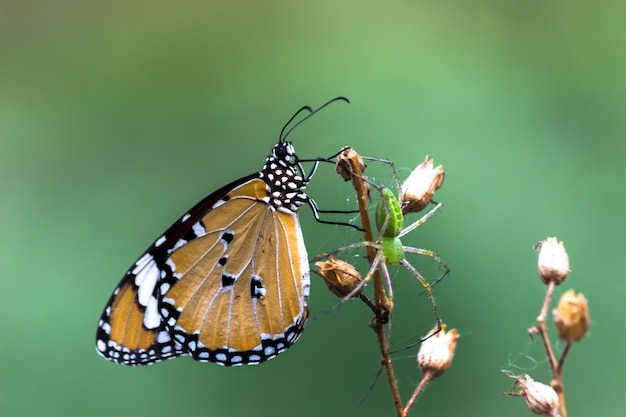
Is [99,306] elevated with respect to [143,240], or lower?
lower

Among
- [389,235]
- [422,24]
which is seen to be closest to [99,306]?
[389,235]

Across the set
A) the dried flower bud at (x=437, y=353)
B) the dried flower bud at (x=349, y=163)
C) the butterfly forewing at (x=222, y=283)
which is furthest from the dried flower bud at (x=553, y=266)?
the butterfly forewing at (x=222, y=283)

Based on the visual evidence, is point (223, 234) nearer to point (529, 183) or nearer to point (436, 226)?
point (436, 226)

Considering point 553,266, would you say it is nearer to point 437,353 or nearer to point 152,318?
point 437,353

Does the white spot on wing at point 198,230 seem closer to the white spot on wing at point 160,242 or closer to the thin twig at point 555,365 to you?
the white spot on wing at point 160,242

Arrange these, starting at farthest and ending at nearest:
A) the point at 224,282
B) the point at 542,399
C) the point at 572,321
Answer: the point at 224,282 → the point at 542,399 → the point at 572,321

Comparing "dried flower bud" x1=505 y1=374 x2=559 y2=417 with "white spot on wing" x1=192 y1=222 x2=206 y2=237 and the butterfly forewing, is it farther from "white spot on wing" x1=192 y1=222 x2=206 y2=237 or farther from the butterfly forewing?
"white spot on wing" x1=192 y1=222 x2=206 y2=237

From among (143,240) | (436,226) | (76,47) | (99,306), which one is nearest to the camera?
(436,226)

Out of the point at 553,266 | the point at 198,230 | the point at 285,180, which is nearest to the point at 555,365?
the point at 553,266
